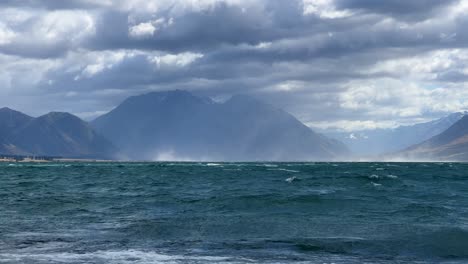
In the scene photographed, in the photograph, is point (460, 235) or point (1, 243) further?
point (460, 235)

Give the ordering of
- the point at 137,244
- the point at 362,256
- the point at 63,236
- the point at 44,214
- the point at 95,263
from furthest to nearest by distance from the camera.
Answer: the point at 44,214, the point at 63,236, the point at 137,244, the point at 362,256, the point at 95,263

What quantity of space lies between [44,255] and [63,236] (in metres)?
7.83

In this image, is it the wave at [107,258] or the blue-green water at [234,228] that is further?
the blue-green water at [234,228]

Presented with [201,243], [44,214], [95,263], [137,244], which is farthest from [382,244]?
[44,214]

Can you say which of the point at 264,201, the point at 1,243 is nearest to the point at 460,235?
the point at 264,201

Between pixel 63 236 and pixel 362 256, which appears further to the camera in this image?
pixel 63 236

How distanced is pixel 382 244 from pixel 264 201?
24889 mm

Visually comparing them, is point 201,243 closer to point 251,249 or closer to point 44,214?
point 251,249

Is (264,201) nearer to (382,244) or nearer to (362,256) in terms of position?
(382,244)

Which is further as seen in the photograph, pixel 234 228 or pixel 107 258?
pixel 234 228

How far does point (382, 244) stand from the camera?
113 ft

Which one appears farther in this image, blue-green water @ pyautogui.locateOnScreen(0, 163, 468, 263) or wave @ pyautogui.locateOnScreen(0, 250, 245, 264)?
blue-green water @ pyautogui.locateOnScreen(0, 163, 468, 263)

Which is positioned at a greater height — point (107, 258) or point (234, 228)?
point (107, 258)

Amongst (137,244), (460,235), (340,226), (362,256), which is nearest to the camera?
(362,256)
